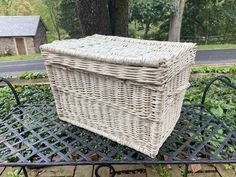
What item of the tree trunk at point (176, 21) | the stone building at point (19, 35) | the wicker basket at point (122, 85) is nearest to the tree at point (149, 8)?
the tree trunk at point (176, 21)

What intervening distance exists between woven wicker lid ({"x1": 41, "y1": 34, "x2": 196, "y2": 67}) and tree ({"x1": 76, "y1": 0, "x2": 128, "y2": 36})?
0.63 metres

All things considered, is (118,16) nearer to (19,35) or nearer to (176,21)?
(176,21)

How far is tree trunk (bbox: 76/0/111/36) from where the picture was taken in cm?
186

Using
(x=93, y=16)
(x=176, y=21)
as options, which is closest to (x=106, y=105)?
(x=93, y=16)

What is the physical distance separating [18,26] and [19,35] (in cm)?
104

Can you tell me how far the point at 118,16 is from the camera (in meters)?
2.20

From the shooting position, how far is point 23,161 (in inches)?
43.4

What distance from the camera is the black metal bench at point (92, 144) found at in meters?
1.08

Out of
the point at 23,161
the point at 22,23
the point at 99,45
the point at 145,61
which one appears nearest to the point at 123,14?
the point at 99,45

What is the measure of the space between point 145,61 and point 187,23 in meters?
13.5

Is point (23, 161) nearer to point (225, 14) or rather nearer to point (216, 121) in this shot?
point (216, 121)

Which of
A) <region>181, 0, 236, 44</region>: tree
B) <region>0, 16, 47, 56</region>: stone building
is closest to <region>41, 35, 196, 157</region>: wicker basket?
<region>181, 0, 236, 44</region>: tree

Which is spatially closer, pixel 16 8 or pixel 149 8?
pixel 149 8

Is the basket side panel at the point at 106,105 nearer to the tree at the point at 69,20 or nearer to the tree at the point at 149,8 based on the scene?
the tree at the point at 149,8
